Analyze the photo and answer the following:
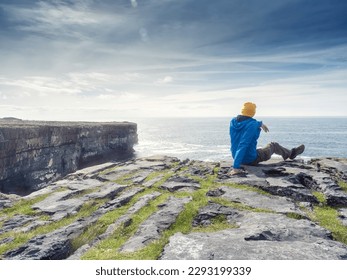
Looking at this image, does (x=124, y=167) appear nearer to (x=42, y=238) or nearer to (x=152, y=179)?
(x=152, y=179)

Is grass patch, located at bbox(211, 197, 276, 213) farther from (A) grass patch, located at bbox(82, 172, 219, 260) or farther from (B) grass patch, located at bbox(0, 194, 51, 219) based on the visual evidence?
(B) grass patch, located at bbox(0, 194, 51, 219)

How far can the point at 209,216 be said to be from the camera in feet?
15.8

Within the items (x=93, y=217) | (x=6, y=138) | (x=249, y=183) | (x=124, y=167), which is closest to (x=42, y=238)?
(x=93, y=217)

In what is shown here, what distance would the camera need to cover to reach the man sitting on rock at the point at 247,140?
7979 mm

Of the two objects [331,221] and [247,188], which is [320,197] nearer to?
[331,221]

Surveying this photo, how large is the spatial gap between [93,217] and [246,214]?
2.86 metres

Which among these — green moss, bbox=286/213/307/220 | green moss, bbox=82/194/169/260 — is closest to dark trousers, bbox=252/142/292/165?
green moss, bbox=286/213/307/220

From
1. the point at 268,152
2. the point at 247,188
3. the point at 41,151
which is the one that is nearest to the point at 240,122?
the point at 268,152

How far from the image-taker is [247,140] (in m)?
8.07

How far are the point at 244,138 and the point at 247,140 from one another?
0.11 metres

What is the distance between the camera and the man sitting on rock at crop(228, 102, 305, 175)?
26.2 ft

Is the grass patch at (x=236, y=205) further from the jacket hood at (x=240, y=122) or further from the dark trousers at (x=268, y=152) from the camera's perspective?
the dark trousers at (x=268, y=152)

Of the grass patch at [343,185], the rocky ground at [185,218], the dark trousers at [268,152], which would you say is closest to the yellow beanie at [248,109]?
the dark trousers at [268,152]

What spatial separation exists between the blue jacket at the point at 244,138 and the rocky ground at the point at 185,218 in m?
0.62
